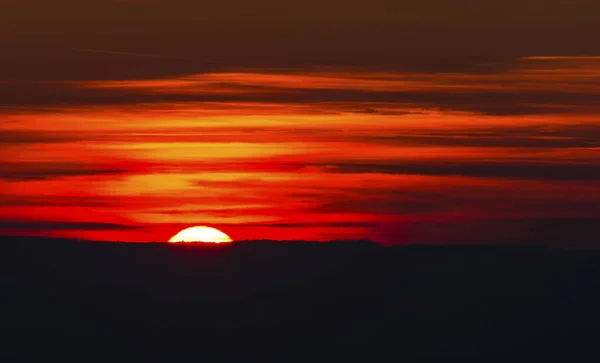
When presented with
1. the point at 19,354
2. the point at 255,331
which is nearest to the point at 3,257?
the point at 19,354

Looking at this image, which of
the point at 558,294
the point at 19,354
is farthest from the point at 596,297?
the point at 19,354

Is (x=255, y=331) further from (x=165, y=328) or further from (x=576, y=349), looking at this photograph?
(x=576, y=349)

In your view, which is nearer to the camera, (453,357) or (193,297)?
(453,357)

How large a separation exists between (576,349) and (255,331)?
10499mm

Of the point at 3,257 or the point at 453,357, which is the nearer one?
the point at 453,357

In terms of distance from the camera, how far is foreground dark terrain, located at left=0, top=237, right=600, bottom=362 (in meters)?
57.9

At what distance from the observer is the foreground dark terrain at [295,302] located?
57.9m

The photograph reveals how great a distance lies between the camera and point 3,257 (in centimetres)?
6178

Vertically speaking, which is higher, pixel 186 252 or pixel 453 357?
pixel 186 252

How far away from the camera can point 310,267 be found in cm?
6300

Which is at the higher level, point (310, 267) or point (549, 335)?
point (310, 267)

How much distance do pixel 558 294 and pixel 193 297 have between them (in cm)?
1235

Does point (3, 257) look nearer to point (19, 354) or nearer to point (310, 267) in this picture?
point (19, 354)

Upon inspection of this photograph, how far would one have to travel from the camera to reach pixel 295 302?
61.7m
